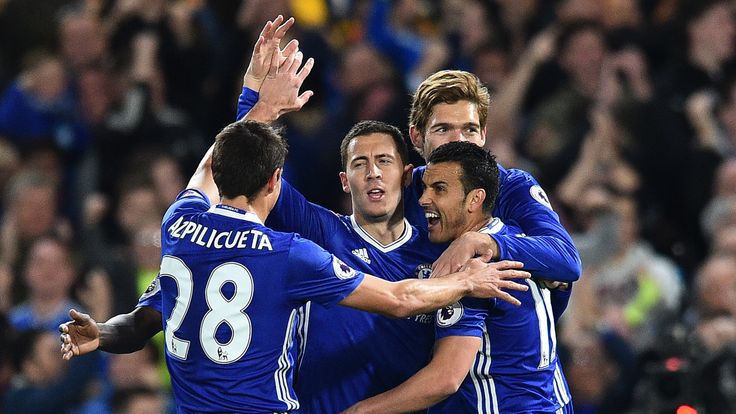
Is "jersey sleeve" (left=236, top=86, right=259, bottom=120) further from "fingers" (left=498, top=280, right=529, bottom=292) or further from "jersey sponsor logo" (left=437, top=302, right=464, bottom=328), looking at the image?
"fingers" (left=498, top=280, right=529, bottom=292)

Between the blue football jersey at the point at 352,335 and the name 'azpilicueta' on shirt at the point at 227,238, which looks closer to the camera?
the name 'azpilicueta' on shirt at the point at 227,238

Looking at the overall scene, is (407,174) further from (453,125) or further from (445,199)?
(445,199)

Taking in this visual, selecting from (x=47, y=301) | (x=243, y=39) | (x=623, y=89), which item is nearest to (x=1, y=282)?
(x=47, y=301)

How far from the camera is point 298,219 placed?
569 centimetres

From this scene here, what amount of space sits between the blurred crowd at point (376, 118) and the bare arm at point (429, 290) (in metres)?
2.42

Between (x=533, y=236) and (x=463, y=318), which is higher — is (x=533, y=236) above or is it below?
above

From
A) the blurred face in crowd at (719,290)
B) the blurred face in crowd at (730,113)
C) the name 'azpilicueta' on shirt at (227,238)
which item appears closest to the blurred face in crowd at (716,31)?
the blurred face in crowd at (730,113)

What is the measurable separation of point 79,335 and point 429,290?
140 centimetres

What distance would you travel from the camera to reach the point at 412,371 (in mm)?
5633

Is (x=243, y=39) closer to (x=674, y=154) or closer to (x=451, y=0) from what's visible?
(x=451, y=0)

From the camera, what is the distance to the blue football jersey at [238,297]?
503 cm

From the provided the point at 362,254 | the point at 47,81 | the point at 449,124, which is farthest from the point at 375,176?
the point at 47,81

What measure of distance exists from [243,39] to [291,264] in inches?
211

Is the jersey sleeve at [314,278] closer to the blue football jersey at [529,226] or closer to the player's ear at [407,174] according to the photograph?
the blue football jersey at [529,226]
